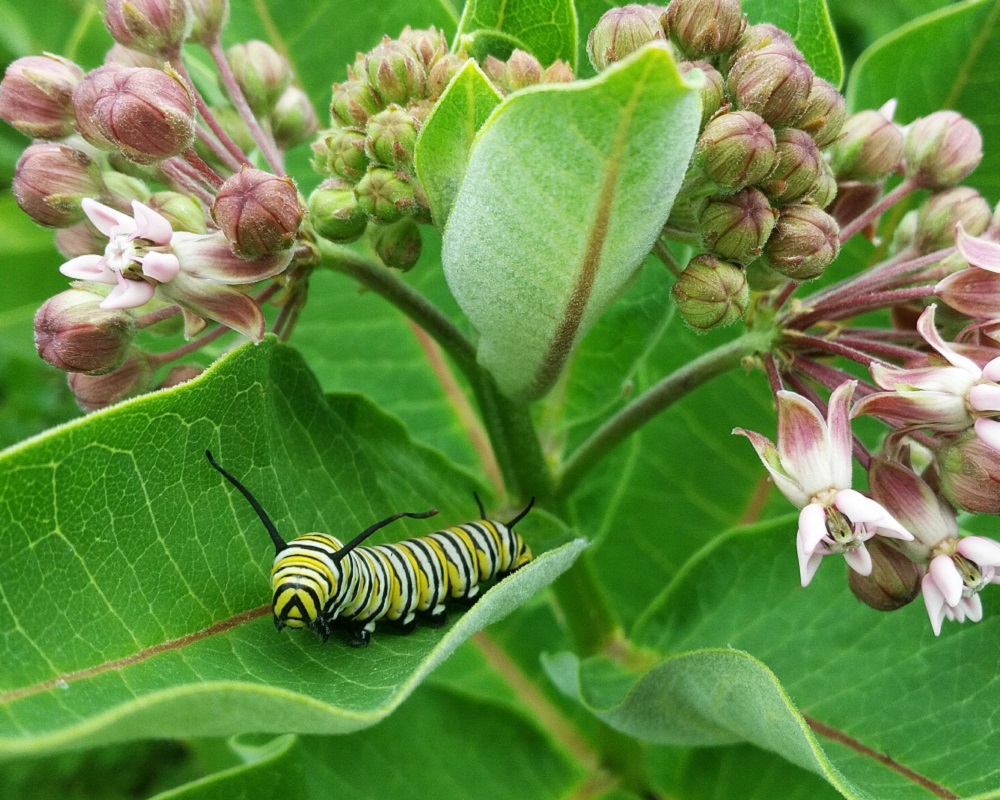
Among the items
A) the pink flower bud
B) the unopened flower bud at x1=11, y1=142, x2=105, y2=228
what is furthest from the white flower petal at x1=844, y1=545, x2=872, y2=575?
the pink flower bud

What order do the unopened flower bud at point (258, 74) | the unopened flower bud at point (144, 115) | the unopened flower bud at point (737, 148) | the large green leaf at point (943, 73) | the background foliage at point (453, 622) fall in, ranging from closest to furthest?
the background foliage at point (453, 622), the unopened flower bud at point (737, 148), the unopened flower bud at point (144, 115), the unopened flower bud at point (258, 74), the large green leaf at point (943, 73)

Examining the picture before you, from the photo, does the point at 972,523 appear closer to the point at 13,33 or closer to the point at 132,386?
the point at 132,386

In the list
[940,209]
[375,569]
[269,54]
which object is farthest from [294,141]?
[940,209]

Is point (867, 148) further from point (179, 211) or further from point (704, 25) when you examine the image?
point (179, 211)

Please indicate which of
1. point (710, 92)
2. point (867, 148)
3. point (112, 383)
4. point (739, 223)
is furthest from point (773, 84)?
point (112, 383)

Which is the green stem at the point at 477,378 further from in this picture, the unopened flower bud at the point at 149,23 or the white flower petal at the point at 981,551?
the white flower petal at the point at 981,551

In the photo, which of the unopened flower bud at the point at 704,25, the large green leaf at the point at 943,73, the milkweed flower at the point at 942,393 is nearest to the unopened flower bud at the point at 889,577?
the milkweed flower at the point at 942,393

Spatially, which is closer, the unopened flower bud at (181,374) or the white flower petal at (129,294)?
the white flower petal at (129,294)
